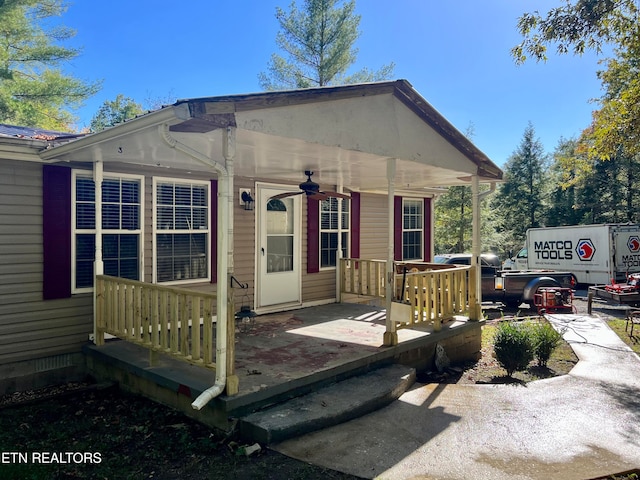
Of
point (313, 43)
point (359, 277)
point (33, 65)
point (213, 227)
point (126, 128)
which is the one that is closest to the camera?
point (126, 128)

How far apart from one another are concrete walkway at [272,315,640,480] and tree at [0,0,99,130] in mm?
18686

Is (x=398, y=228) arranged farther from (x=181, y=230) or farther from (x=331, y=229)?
(x=181, y=230)

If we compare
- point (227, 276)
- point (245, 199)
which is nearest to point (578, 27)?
point (245, 199)

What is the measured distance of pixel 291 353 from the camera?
5082 millimetres

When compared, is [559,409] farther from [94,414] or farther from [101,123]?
[101,123]

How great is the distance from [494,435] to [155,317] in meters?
3.43

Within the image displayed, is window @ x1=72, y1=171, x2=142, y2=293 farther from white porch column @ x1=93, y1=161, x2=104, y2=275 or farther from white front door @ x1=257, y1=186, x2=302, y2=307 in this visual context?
white front door @ x1=257, y1=186, x2=302, y2=307

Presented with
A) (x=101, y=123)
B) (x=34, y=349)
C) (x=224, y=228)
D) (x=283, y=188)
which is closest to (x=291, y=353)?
(x=224, y=228)

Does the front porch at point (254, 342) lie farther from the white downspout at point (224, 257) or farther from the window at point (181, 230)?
the window at point (181, 230)

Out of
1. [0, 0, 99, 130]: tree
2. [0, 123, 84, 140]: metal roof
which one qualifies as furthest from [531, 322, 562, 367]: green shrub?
[0, 0, 99, 130]: tree

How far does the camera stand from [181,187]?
21.1 feet

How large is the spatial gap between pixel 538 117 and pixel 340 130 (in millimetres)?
31128

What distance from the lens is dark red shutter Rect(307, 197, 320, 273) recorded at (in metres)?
8.34

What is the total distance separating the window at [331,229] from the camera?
8.77 m
